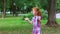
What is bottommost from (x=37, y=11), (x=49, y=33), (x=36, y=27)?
(x=49, y=33)

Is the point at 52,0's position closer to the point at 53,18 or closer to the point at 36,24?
the point at 53,18

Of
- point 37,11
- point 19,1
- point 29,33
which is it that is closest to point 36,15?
point 37,11

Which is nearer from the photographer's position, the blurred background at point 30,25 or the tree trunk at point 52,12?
the blurred background at point 30,25

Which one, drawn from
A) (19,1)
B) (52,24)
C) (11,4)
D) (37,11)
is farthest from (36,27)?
(11,4)

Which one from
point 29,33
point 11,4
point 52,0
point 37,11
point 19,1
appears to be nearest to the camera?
point 37,11

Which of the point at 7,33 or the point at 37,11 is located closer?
the point at 37,11

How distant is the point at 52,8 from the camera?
16.7 metres

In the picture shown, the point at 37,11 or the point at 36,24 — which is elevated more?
the point at 37,11

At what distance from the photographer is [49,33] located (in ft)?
40.1

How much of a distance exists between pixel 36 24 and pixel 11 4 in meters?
43.0

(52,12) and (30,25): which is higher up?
(52,12)

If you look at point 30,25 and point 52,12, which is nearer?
point 52,12

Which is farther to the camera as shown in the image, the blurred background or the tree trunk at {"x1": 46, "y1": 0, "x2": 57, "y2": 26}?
the tree trunk at {"x1": 46, "y1": 0, "x2": 57, "y2": 26}

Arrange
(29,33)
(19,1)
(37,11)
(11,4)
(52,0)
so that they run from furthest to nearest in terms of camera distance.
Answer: (11,4) → (19,1) → (52,0) → (29,33) → (37,11)
